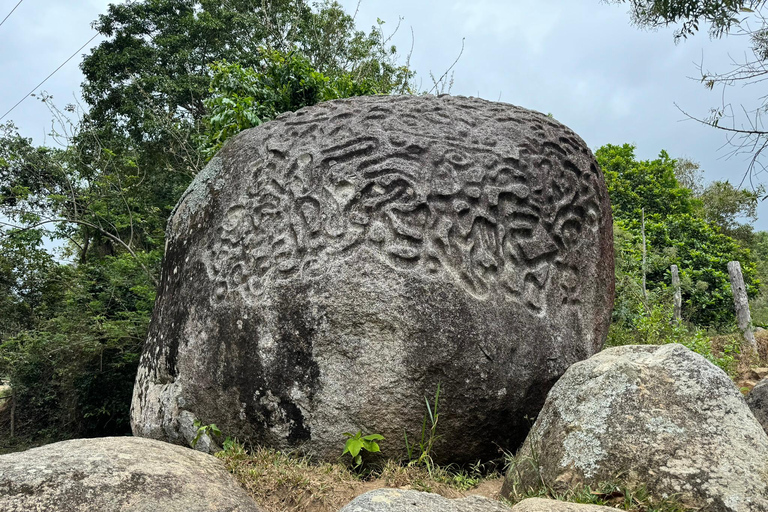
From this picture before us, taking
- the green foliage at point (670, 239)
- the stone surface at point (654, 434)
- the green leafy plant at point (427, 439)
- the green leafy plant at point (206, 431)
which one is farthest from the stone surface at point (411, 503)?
the green foliage at point (670, 239)

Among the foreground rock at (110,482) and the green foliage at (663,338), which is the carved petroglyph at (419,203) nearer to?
the foreground rock at (110,482)

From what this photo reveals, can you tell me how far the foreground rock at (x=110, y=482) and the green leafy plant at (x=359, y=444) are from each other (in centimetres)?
82

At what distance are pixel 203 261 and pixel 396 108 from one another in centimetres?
176

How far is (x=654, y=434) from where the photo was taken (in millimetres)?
2918

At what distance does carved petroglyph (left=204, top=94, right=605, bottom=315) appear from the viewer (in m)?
3.89

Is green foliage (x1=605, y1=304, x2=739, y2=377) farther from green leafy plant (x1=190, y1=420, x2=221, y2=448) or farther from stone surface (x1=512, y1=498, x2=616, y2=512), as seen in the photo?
stone surface (x1=512, y1=498, x2=616, y2=512)

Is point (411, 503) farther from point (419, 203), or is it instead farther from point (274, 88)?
point (274, 88)

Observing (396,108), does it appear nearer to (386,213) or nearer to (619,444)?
(386,213)

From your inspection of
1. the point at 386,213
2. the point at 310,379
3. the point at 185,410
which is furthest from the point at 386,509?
the point at 185,410

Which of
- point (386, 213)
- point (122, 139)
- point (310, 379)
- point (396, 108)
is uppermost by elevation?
point (122, 139)

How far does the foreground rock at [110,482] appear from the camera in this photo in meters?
2.52

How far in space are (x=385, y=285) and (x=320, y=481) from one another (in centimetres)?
117

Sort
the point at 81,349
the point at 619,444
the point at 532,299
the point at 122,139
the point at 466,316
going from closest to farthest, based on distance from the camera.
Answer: the point at 619,444, the point at 466,316, the point at 532,299, the point at 81,349, the point at 122,139

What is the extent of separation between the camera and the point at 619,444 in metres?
2.95
